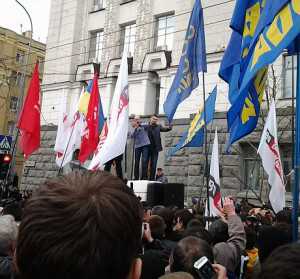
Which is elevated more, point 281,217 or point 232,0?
point 232,0

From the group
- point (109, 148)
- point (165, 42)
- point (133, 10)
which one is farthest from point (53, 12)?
point (109, 148)

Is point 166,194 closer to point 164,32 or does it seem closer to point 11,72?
point 164,32

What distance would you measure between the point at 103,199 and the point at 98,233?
0.31ft

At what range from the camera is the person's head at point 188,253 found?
269 cm

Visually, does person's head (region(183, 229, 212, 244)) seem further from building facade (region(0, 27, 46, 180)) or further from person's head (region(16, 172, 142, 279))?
building facade (region(0, 27, 46, 180))

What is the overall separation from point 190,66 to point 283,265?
6031mm

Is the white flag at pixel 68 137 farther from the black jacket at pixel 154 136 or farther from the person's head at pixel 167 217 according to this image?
the person's head at pixel 167 217

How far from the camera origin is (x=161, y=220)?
12.8 feet

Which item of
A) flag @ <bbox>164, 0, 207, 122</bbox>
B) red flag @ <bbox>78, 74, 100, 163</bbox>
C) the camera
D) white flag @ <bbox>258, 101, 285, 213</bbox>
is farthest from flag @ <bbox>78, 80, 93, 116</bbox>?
A: the camera

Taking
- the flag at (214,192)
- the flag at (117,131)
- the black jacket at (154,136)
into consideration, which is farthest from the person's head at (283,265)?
the black jacket at (154,136)

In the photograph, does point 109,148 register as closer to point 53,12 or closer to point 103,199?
point 103,199

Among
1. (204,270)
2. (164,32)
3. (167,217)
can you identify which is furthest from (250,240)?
(164,32)

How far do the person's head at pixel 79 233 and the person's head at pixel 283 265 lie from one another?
40 cm

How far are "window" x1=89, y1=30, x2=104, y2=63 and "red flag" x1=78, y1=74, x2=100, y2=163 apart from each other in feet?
40.7
